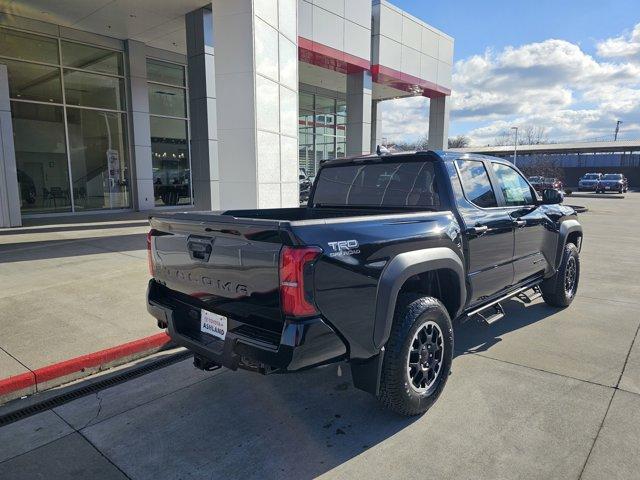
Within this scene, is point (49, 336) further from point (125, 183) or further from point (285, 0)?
point (125, 183)

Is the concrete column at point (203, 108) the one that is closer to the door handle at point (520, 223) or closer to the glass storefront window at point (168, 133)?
the glass storefront window at point (168, 133)

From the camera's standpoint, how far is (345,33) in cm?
1639

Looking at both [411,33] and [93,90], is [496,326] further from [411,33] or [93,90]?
[411,33]

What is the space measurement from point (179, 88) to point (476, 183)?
1566cm

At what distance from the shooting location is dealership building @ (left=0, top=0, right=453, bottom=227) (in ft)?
31.8

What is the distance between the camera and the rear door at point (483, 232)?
3.78m

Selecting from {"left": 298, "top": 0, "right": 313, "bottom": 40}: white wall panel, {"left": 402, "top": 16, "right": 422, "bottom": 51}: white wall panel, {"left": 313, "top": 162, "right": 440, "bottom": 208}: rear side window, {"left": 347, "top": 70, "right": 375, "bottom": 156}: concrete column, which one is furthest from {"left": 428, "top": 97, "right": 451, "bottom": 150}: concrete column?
{"left": 313, "top": 162, "right": 440, "bottom": 208}: rear side window

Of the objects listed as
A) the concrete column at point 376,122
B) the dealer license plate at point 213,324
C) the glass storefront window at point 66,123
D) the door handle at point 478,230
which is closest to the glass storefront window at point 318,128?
the concrete column at point 376,122

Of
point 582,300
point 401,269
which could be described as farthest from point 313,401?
point 582,300

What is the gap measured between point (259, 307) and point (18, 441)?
1950 millimetres

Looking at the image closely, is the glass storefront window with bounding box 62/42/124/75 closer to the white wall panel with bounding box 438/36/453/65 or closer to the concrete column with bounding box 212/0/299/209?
the concrete column with bounding box 212/0/299/209

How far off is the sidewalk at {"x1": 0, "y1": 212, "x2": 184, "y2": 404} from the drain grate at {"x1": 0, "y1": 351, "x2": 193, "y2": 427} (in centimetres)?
22

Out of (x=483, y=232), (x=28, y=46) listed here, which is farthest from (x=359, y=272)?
(x=28, y=46)

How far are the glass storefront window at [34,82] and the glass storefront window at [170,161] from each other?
10.6 ft
